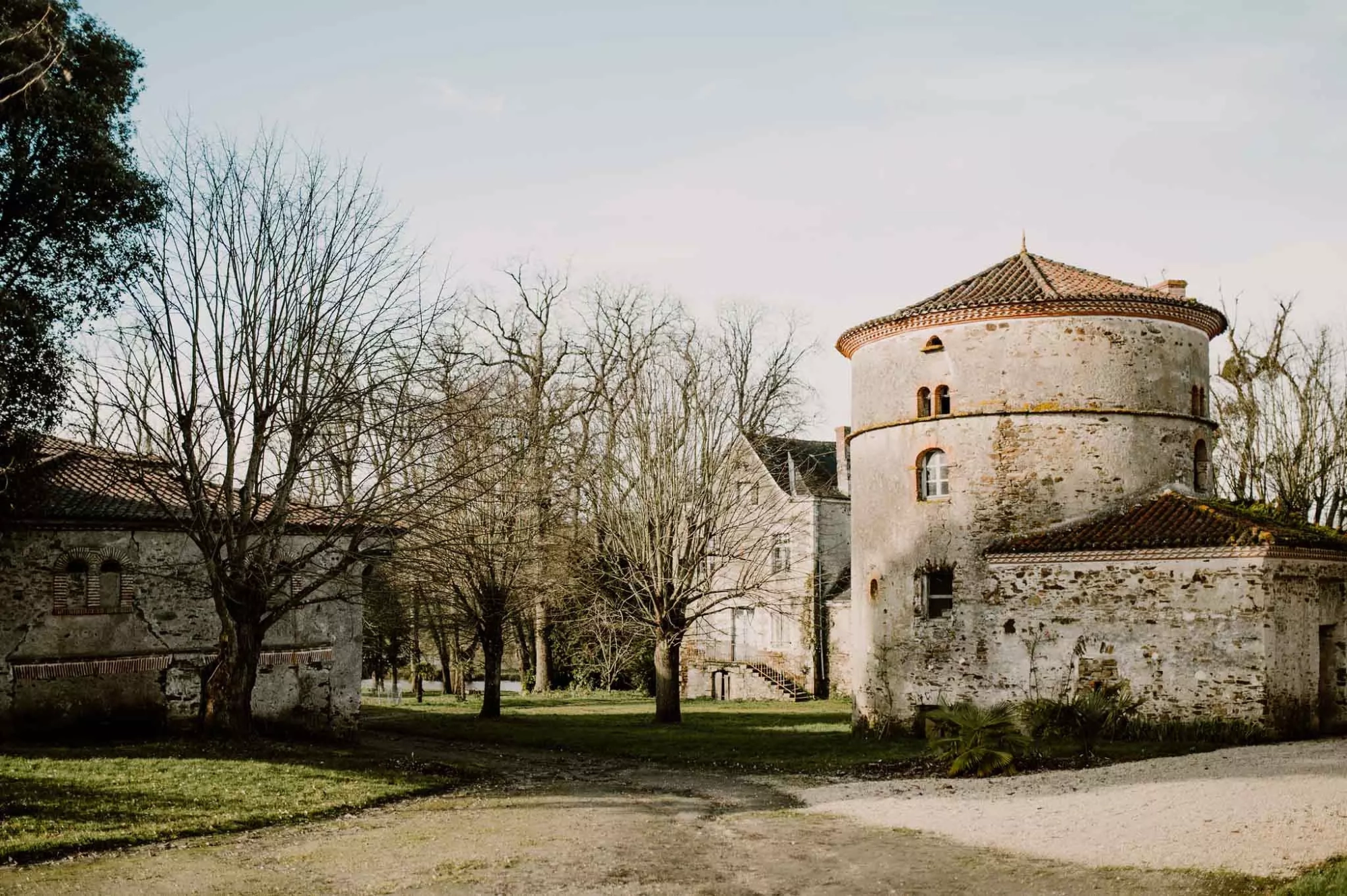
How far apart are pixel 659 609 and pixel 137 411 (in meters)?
13.0

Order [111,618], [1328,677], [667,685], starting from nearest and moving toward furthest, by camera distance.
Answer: [111,618]
[1328,677]
[667,685]

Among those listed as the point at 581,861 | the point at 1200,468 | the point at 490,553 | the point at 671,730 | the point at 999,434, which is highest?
the point at 999,434

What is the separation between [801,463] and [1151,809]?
96.8 ft

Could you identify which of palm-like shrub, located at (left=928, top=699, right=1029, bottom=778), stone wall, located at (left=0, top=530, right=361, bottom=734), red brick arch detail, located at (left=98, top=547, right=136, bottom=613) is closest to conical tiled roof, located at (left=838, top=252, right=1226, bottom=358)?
palm-like shrub, located at (left=928, top=699, right=1029, bottom=778)

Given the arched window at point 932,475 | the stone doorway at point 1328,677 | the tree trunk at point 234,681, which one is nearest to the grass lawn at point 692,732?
the stone doorway at point 1328,677

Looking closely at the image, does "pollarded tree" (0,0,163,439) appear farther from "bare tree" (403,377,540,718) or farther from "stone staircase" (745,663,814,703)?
"stone staircase" (745,663,814,703)

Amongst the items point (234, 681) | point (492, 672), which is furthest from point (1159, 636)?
point (234, 681)

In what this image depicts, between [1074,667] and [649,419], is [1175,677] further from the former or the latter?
[649,419]

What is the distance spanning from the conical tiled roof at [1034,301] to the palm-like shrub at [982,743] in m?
8.48

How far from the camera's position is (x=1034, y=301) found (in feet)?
76.6

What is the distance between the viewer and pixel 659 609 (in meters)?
27.5

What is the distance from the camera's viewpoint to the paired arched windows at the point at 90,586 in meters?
21.3

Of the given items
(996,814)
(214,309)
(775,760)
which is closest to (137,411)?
(214,309)

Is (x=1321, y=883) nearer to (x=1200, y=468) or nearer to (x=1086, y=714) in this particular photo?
(x=1086, y=714)
